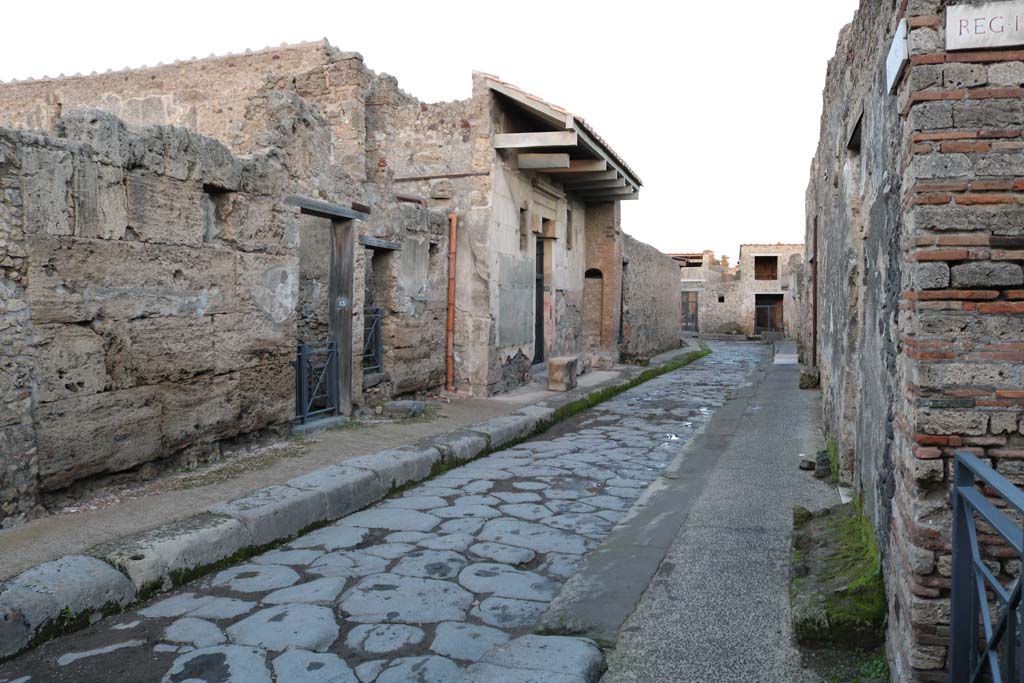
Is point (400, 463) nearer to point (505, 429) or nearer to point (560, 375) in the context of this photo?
point (505, 429)

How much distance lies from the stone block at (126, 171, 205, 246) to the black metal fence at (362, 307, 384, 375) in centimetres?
303

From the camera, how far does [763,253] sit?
34.1 m

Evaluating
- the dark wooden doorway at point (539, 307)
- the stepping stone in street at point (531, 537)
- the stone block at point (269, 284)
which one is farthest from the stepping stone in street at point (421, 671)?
the dark wooden doorway at point (539, 307)

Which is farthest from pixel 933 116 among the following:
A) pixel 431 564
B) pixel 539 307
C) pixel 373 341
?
pixel 539 307

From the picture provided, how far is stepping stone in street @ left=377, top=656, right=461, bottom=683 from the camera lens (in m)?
2.71

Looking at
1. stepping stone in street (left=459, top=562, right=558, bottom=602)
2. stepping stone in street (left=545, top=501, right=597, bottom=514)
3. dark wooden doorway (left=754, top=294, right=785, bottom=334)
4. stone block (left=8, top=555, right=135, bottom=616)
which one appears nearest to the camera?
stone block (left=8, top=555, right=135, bottom=616)

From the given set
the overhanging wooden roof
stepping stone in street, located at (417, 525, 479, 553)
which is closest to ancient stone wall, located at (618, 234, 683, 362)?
the overhanging wooden roof

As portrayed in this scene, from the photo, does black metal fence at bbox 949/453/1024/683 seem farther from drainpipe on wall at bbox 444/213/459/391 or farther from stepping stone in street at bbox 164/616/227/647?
drainpipe on wall at bbox 444/213/459/391

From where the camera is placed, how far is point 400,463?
5.65 meters

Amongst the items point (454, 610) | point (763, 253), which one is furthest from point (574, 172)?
point (763, 253)

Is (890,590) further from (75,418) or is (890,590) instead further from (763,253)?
(763,253)

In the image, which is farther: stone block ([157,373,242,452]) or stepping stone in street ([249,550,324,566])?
stone block ([157,373,242,452])

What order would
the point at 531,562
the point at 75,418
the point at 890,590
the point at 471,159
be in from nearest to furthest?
1. the point at 890,590
2. the point at 531,562
3. the point at 75,418
4. the point at 471,159

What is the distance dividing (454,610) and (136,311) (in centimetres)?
298
